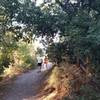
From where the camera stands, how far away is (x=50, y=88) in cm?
1809

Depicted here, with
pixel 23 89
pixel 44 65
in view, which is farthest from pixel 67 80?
pixel 44 65

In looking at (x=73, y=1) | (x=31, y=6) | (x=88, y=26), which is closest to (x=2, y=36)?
(x=31, y=6)

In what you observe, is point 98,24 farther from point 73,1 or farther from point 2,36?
point 2,36

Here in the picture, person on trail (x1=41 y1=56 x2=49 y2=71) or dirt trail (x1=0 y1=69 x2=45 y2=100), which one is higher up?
person on trail (x1=41 y1=56 x2=49 y2=71)

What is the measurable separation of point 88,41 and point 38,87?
26.7 ft

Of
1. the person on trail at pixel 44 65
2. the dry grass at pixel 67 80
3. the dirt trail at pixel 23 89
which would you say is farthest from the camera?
the person on trail at pixel 44 65

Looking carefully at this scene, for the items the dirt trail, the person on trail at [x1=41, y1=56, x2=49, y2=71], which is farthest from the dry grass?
the person on trail at [x1=41, y1=56, x2=49, y2=71]

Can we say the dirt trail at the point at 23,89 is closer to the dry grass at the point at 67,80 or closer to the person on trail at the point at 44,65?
the dry grass at the point at 67,80

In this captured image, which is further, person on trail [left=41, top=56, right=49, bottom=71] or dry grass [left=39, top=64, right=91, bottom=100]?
person on trail [left=41, top=56, right=49, bottom=71]

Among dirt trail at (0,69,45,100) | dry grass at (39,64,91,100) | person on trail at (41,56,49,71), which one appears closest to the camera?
dry grass at (39,64,91,100)

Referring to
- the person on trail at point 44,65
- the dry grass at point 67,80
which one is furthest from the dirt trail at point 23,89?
the person on trail at point 44,65

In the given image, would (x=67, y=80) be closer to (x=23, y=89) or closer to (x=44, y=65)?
(x=23, y=89)

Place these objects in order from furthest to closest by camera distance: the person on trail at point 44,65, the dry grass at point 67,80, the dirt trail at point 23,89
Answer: the person on trail at point 44,65, the dirt trail at point 23,89, the dry grass at point 67,80

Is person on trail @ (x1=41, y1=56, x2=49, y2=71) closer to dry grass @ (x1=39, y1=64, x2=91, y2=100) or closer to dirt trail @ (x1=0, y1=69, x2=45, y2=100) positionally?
dirt trail @ (x1=0, y1=69, x2=45, y2=100)
